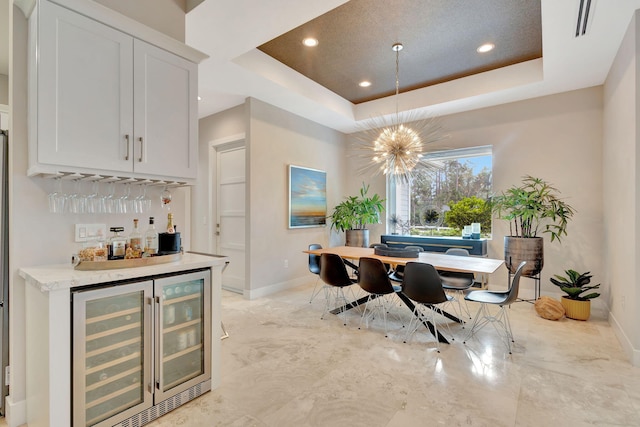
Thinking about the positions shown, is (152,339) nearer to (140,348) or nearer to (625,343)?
(140,348)

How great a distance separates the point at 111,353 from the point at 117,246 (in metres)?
0.64

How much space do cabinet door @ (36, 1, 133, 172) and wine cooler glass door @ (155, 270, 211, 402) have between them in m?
0.84

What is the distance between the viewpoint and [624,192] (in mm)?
2971

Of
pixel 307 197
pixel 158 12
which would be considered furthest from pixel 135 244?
pixel 307 197

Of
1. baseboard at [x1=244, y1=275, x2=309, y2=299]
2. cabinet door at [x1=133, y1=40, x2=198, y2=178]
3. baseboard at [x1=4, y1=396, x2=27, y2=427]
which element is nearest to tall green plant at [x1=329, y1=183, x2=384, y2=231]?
baseboard at [x1=244, y1=275, x2=309, y2=299]

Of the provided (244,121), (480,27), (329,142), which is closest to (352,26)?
(480,27)

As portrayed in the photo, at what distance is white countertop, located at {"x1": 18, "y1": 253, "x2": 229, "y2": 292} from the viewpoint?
149cm

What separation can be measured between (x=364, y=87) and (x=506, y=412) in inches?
175

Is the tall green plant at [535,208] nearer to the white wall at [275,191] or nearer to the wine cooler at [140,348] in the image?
the white wall at [275,191]

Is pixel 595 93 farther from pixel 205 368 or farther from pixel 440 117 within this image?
pixel 205 368

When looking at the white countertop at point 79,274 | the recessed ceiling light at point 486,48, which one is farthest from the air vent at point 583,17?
the white countertop at point 79,274

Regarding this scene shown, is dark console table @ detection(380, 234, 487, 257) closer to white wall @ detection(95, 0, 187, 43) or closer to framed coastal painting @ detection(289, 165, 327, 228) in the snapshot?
framed coastal painting @ detection(289, 165, 327, 228)

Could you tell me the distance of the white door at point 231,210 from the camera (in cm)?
497

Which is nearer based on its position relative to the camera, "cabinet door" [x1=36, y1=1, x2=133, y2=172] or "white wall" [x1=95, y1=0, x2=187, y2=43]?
"cabinet door" [x1=36, y1=1, x2=133, y2=172]
